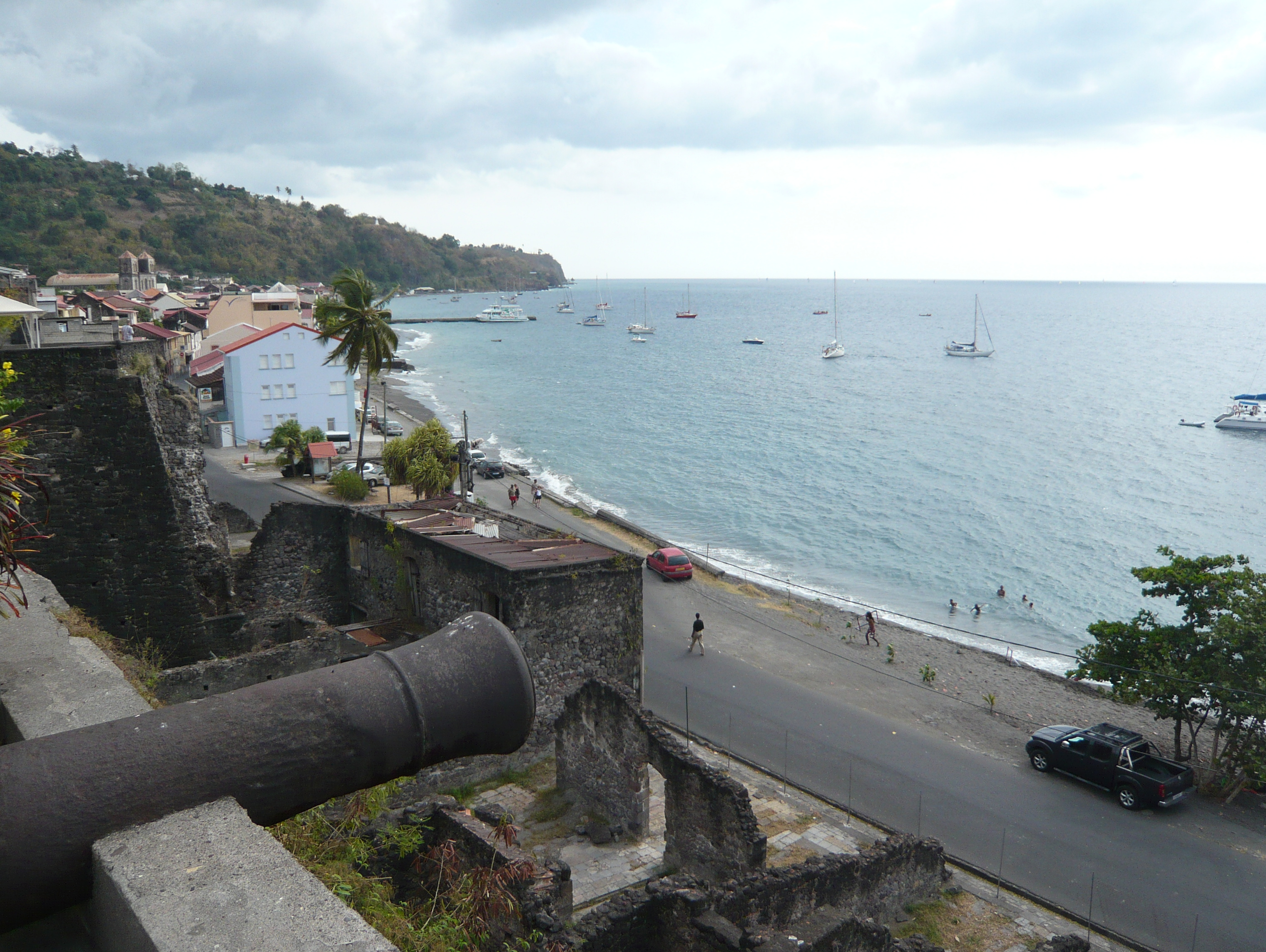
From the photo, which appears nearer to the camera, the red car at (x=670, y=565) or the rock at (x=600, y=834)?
the rock at (x=600, y=834)

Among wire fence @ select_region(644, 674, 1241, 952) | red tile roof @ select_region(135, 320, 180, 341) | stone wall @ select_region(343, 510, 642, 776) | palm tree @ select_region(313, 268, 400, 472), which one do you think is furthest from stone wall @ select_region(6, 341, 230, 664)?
red tile roof @ select_region(135, 320, 180, 341)

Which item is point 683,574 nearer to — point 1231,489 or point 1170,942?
point 1170,942

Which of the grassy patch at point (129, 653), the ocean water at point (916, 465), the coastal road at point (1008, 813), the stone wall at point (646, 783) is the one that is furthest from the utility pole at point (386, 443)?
the grassy patch at point (129, 653)

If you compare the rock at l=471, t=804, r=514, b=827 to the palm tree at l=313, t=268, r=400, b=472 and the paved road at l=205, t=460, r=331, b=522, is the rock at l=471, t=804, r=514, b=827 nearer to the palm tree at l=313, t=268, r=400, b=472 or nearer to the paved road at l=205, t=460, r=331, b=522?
the paved road at l=205, t=460, r=331, b=522

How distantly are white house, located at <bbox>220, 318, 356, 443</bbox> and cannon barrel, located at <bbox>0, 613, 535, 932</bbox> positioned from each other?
56.2 metres

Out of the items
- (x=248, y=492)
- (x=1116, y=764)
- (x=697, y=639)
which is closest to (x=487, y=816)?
(x=1116, y=764)

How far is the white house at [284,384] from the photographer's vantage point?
5772 cm

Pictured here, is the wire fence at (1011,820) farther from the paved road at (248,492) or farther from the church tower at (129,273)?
the church tower at (129,273)

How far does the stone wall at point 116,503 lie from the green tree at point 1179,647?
22.6 m

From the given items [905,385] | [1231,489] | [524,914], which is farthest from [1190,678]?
[905,385]

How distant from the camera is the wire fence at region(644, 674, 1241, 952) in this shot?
17.3 m

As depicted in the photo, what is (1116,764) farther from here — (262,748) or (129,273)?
(129,273)

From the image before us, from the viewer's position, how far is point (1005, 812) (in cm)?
2116

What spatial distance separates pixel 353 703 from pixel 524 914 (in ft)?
24.6
